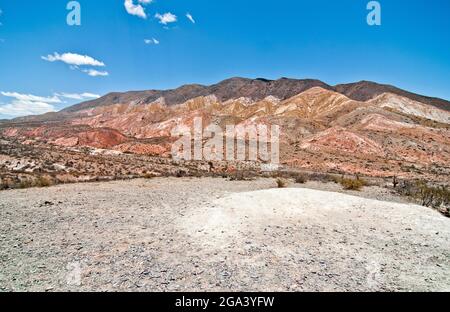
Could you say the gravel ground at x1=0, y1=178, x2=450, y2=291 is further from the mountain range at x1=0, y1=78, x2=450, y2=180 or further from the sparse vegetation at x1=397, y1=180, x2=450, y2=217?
the mountain range at x1=0, y1=78, x2=450, y2=180

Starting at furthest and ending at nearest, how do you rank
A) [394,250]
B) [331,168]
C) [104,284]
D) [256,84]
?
[256,84]
[331,168]
[394,250]
[104,284]

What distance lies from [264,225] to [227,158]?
40236 mm

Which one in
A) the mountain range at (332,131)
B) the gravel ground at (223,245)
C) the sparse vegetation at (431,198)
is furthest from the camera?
the mountain range at (332,131)

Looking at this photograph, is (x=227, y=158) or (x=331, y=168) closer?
(x=331, y=168)

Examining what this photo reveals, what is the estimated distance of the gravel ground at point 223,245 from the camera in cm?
625

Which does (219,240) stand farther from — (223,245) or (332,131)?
(332,131)

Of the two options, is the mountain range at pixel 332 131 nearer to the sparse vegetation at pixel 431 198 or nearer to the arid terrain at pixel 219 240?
the sparse vegetation at pixel 431 198

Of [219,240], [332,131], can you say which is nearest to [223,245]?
[219,240]

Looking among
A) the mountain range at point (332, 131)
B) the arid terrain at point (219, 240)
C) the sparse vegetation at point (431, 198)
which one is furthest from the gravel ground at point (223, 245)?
the mountain range at point (332, 131)

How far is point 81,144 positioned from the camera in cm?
7462

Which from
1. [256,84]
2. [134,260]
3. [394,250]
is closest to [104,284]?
[134,260]

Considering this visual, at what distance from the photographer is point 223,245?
825 centimetres

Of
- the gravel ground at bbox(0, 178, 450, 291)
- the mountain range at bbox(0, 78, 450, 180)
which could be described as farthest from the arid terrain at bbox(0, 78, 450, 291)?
the mountain range at bbox(0, 78, 450, 180)

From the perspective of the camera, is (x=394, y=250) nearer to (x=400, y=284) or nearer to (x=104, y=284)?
(x=400, y=284)
